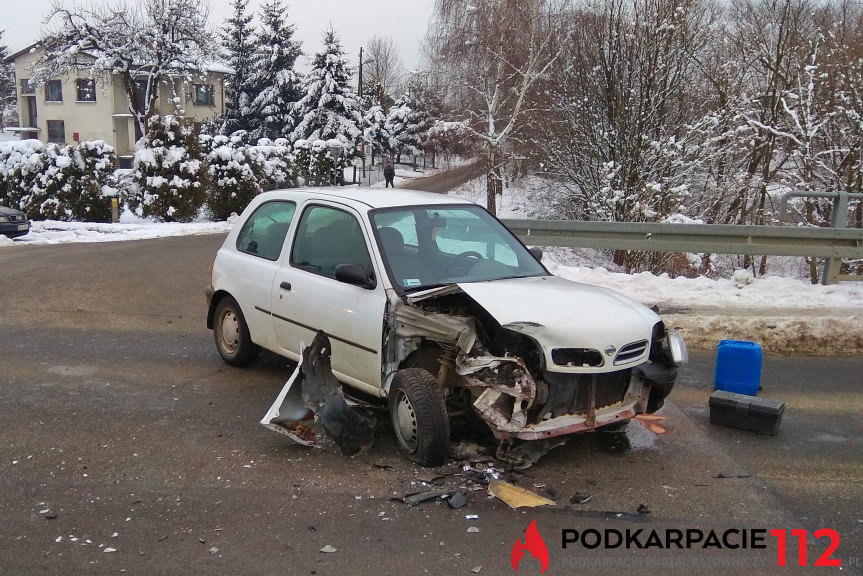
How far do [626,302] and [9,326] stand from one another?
23.8ft

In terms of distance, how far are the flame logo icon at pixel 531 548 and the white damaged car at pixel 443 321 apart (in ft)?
2.25

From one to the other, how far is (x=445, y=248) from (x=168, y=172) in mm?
19749

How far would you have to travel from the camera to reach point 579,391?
15.5 feet

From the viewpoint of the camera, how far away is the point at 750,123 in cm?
1853

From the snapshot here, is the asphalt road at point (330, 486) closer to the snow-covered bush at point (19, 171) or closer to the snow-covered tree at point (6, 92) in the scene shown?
the snow-covered bush at point (19, 171)

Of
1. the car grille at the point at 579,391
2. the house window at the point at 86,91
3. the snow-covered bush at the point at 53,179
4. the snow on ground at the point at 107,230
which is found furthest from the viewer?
the house window at the point at 86,91

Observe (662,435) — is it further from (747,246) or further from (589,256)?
(589,256)

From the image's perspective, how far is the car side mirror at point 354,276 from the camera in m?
5.19

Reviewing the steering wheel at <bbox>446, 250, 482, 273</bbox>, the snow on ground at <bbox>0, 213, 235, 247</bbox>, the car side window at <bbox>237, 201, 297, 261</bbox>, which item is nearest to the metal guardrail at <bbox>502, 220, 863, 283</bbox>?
the car side window at <bbox>237, 201, 297, 261</bbox>

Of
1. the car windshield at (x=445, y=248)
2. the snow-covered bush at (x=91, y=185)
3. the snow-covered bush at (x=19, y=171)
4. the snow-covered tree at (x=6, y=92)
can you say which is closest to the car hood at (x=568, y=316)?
the car windshield at (x=445, y=248)

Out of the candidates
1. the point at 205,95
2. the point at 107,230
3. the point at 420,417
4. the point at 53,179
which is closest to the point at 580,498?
the point at 420,417

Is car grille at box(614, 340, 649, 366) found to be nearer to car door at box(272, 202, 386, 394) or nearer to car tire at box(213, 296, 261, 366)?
car door at box(272, 202, 386, 394)

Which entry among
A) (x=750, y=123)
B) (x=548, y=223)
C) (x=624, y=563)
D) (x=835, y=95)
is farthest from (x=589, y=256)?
(x=624, y=563)

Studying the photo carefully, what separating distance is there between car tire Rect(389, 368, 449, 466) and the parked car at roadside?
1679cm
